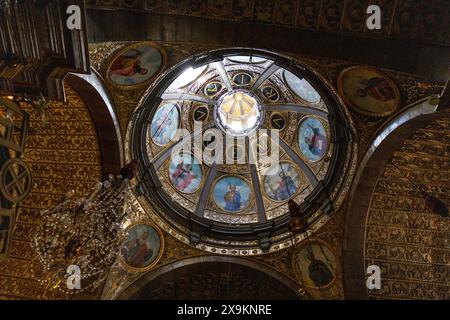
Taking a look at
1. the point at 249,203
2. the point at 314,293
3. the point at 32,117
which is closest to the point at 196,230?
the point at 249,203

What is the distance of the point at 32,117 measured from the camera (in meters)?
7.43

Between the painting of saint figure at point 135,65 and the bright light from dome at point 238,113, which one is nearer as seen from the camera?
the painting of saint figure at point 135,65

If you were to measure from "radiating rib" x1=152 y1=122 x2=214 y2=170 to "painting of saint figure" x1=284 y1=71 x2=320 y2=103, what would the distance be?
2870 millimetres

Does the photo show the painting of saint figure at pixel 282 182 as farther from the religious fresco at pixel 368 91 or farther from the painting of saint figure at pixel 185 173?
the religious fresco at pixel 368 91

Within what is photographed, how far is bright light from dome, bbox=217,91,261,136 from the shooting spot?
43.7ft

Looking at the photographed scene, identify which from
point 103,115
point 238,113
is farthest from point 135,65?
point 238,113

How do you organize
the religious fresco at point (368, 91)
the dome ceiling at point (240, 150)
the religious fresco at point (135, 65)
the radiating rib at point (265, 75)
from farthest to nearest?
the radiating rib at point (265, 75) → the dome ceiling at point (240, 150) → the religious fresco at point (135, 65) → the religious fresco at point (368, 91)

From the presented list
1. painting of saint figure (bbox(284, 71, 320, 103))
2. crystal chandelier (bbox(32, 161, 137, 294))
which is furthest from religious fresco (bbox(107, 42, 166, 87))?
painting of saint figure (bbox(284, 71, 320, 103))

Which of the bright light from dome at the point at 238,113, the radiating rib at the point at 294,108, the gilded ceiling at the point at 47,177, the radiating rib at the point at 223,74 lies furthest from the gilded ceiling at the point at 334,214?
the bright light from dome at the point at 238,113

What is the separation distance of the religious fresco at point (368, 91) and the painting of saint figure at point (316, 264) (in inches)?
139

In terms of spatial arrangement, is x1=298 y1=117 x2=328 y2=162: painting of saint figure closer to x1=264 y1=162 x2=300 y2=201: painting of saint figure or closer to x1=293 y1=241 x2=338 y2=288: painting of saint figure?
x1=264 y1=162 x2=300 y2=201: painting of saint figure

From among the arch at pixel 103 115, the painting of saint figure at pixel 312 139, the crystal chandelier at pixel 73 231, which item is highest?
the painting of saint figure at pixel 312 139

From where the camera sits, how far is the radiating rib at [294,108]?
11025mm
